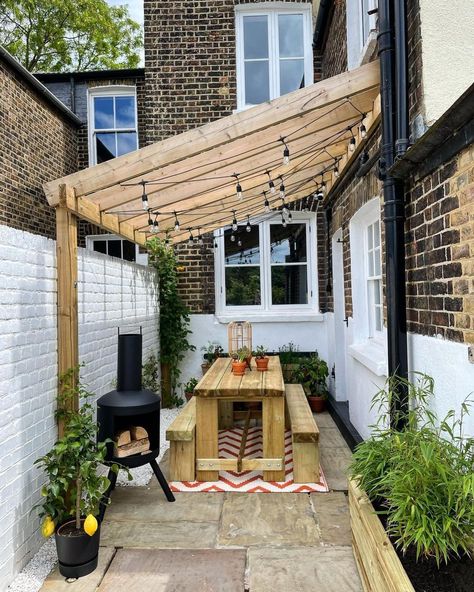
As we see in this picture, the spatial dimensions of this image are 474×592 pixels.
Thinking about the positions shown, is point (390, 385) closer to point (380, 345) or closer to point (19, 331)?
point (380, 345)

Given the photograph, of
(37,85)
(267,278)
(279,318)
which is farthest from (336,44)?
(37,85)

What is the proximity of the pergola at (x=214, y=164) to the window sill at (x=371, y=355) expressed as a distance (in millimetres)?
1960

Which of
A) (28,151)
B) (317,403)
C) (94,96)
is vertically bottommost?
(317,403)

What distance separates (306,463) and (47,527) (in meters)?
2.16

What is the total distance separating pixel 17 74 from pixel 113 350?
4.83 m

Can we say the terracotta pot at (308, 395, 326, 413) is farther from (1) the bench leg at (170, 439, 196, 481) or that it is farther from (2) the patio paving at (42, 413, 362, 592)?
(1) the bench leg at (170, 439, 196, 481)

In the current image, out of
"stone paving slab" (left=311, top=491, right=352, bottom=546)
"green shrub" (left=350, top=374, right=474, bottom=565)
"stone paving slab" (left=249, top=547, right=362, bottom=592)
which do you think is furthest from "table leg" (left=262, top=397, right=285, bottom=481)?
"green shrub" (left=350, top=374, right=474, bottom=565)

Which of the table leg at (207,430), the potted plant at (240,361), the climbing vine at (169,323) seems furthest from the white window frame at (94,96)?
the table leg at (207,430)

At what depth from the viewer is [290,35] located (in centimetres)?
765

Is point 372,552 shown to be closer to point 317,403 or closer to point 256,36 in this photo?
point 317,403

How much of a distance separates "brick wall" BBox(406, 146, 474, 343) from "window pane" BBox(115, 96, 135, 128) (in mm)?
6882

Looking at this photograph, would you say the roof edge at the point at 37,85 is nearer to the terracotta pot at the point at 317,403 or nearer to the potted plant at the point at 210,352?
the potted plant at the point at 210,352

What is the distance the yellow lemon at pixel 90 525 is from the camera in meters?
2.70

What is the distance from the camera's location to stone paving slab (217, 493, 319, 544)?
3104 millimetres
